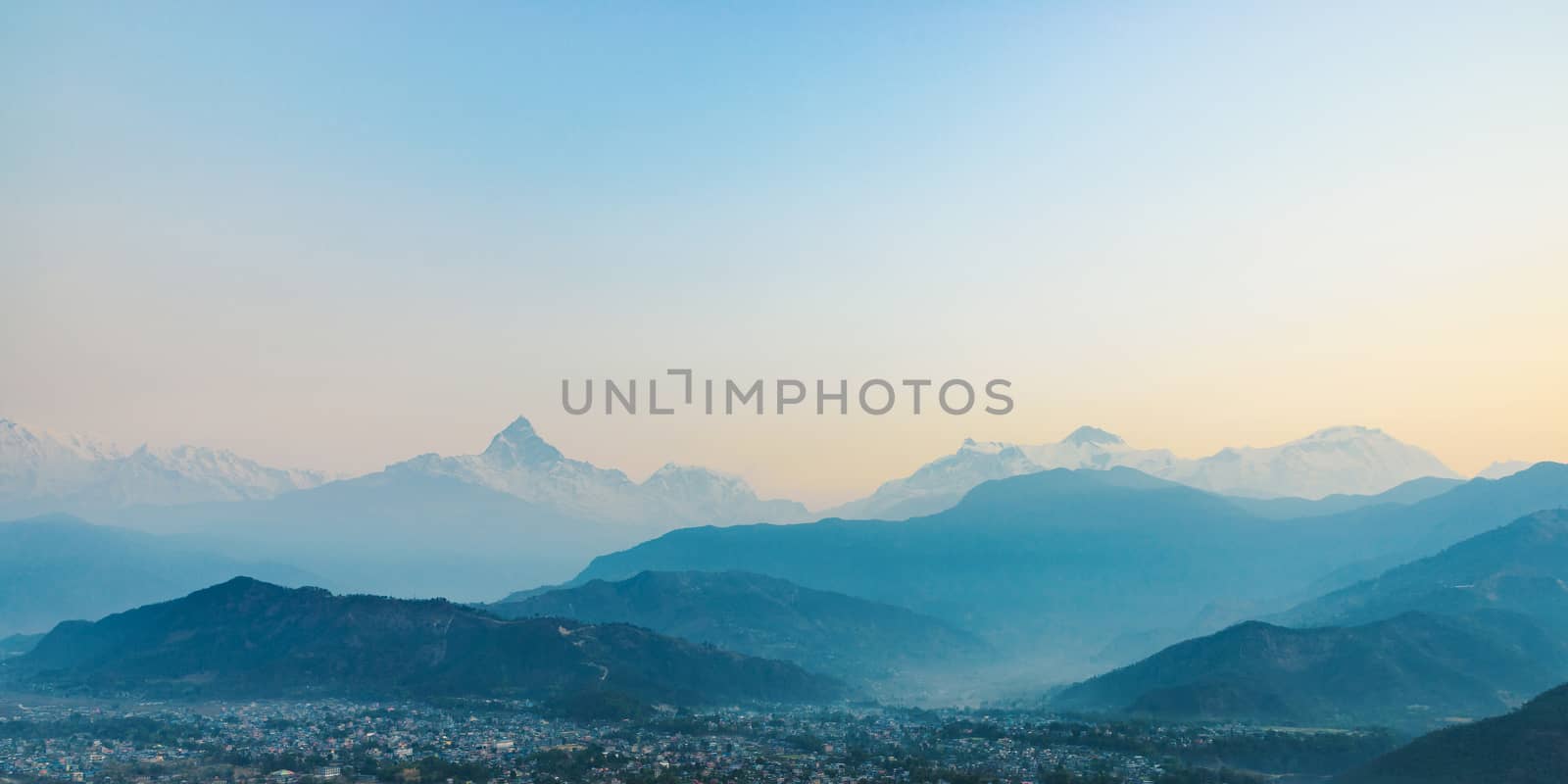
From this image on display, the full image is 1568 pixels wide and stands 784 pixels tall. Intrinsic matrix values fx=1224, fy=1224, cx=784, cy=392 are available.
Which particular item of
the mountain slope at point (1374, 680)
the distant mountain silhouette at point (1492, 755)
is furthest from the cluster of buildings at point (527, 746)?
the distant mountain silhouette at point (1492, 755)

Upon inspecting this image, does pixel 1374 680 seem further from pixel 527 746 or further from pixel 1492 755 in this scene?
pixel 527 746

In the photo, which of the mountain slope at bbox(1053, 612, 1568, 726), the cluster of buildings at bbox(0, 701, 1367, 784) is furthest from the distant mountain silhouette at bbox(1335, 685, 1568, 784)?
the mountain slope at bbox(1053, 612, 1568, 726)

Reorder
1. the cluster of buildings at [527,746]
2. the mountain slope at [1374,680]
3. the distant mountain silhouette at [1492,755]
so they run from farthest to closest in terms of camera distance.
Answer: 1. the mountain slope at [1374,680]
2. the cluster of buildings at [527,746]
3. the distant mountain silhouette at [1492,755]

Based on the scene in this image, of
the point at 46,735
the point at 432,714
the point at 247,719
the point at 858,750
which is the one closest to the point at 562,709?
the point at 432,714

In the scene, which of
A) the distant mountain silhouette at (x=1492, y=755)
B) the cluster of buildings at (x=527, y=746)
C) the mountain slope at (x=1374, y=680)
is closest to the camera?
the distant mountain silhouette at (x=1492, y=755)

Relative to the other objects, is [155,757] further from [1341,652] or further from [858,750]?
[1341,652]

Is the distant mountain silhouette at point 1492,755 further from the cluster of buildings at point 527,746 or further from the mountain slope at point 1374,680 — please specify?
the mountain slope at point 1374,680

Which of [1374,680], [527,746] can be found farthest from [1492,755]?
[527,746]
